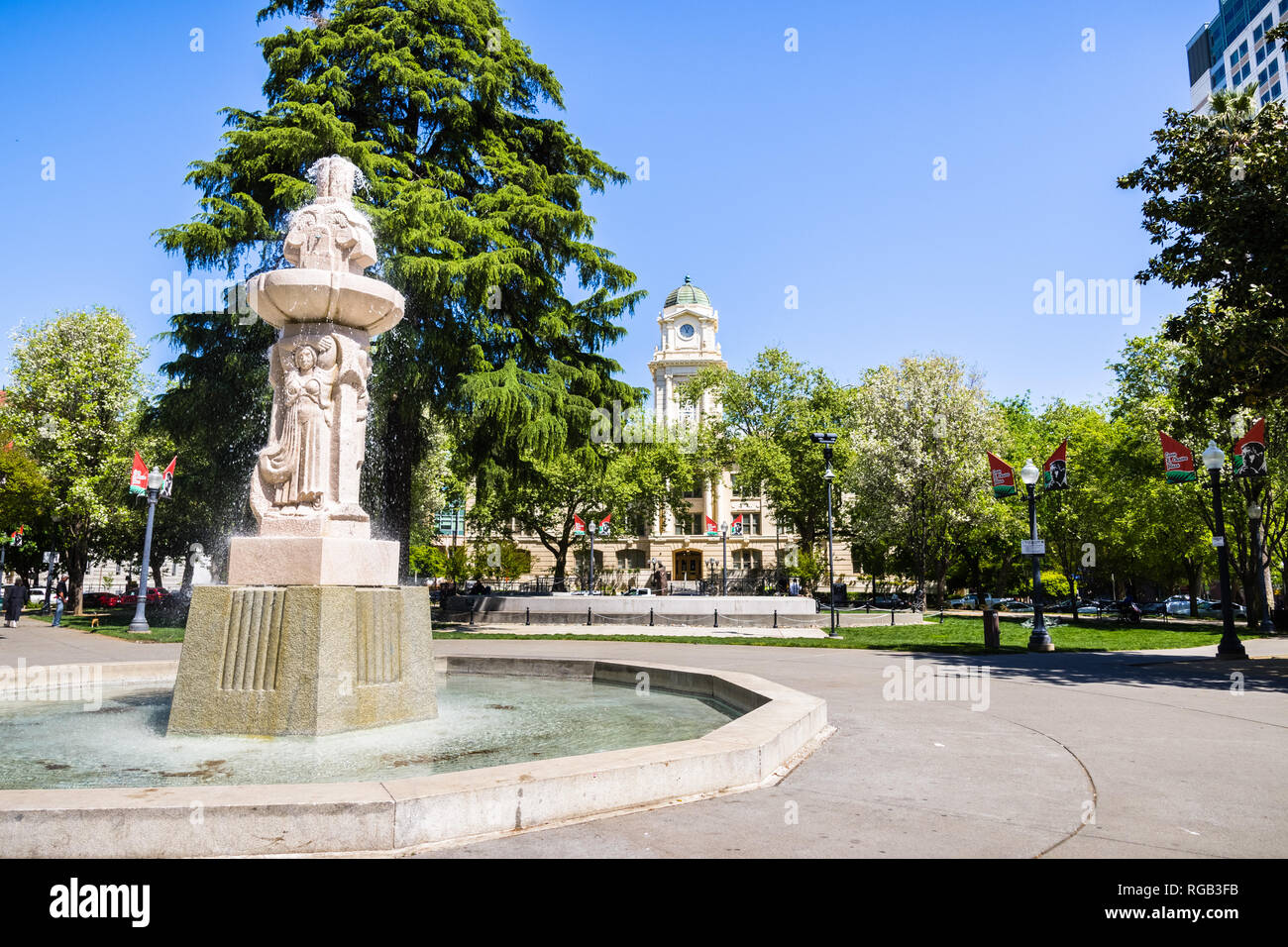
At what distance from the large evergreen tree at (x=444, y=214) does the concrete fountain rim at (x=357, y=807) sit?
1667 centimetres

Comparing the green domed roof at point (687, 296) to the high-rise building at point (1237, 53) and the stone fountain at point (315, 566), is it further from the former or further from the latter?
the stone fountain at point (315, 566)

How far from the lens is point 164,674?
10.6 m

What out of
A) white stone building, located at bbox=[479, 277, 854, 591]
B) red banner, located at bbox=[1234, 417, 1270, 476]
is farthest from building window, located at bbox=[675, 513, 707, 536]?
red banner, located at bbox=[1234, 417, 1270, 476]

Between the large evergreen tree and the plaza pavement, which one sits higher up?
the large evergreen tree

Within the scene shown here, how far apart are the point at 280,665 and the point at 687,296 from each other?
87.8 meters

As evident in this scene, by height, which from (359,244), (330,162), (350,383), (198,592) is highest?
(330,162)

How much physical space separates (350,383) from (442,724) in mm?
3374

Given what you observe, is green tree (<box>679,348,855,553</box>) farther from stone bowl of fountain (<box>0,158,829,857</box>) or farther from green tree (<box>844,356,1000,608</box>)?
stone bowl of fountain (<box>0,158,829,857</box>)

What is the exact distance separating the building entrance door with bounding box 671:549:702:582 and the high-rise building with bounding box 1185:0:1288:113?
201 ft

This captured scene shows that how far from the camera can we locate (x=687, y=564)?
7506 centimetres

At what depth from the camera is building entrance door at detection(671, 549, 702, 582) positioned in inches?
2933

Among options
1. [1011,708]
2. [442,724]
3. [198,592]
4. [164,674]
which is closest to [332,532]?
[198,592]
